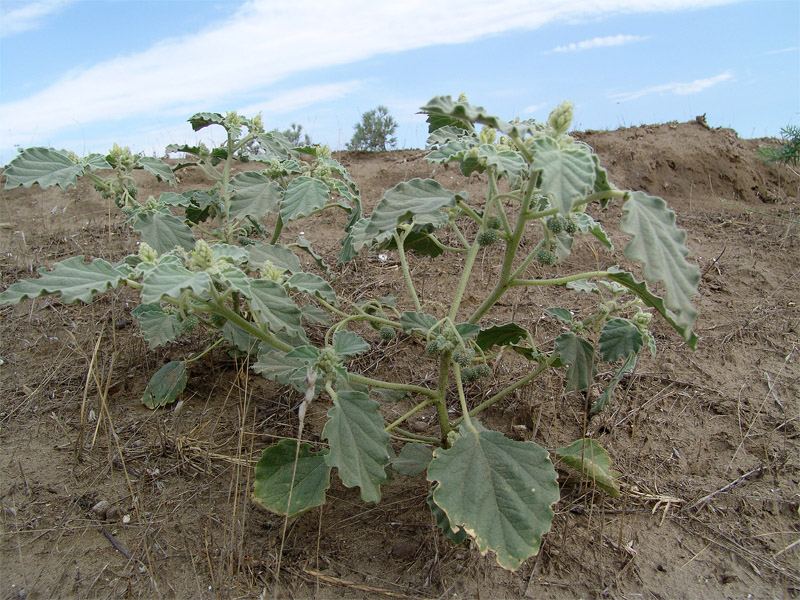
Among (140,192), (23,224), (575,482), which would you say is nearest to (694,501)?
(575,482)

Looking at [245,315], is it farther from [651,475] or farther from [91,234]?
[91,234]

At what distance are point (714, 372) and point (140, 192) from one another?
5070 mm

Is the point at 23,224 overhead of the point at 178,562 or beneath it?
overhead

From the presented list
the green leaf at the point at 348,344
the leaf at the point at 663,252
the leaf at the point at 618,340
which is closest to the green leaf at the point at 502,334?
the leaf at the point at 618,340

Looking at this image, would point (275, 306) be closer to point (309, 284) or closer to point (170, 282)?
point (309, 284)

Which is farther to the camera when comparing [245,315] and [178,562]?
[245,315]

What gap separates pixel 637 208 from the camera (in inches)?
62.7

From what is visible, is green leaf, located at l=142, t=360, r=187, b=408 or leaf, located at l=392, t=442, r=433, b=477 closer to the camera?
leaf, located at l=392, t=442, r=433, b=477

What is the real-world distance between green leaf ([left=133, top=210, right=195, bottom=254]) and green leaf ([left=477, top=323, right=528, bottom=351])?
4.56 ft

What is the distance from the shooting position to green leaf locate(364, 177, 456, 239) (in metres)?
1.73

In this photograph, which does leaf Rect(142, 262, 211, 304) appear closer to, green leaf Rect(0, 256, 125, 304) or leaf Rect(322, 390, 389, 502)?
green leaf Rect(0, 256, 125, 304)

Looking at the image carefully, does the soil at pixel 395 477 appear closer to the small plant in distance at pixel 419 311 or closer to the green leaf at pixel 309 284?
the small plant in distance at pixel 419 311

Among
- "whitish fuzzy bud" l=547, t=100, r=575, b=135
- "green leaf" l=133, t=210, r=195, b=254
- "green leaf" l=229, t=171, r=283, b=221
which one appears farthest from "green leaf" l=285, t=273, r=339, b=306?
"whitish fuzzy bud" l=547, t=100, r=575, b=135

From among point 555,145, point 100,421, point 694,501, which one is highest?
point 555,145
